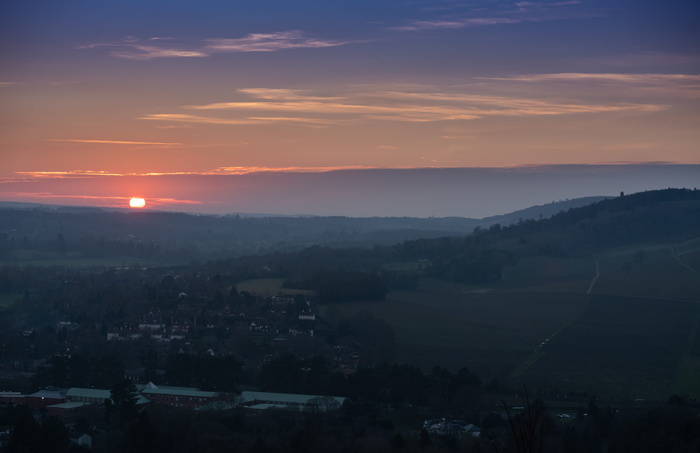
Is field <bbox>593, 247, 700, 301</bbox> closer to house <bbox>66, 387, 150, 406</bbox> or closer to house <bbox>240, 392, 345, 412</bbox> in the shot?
house <bbox>240, 392, 345, 412</bbox>

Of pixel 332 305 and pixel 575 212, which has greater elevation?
pixel 575 212

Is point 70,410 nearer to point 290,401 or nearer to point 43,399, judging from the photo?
point 43,399

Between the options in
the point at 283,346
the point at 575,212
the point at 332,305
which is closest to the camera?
the point at 283,346

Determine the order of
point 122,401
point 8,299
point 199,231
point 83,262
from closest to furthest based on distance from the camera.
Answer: point 122,401, point 8,299, point 83,262, point 199,231

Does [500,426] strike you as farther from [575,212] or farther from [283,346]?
[575,212]

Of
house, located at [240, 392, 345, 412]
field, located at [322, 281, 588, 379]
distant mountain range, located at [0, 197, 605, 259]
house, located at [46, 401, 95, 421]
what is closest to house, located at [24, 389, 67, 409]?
house, located at [46, 401, 95, 421]

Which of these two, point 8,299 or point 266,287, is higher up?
point 266,287

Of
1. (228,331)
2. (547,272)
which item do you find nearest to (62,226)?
(547,272)

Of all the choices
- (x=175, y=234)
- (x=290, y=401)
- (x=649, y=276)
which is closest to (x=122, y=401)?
(x=290, y=401)

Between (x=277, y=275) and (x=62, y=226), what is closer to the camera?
(x=277, y=275)
